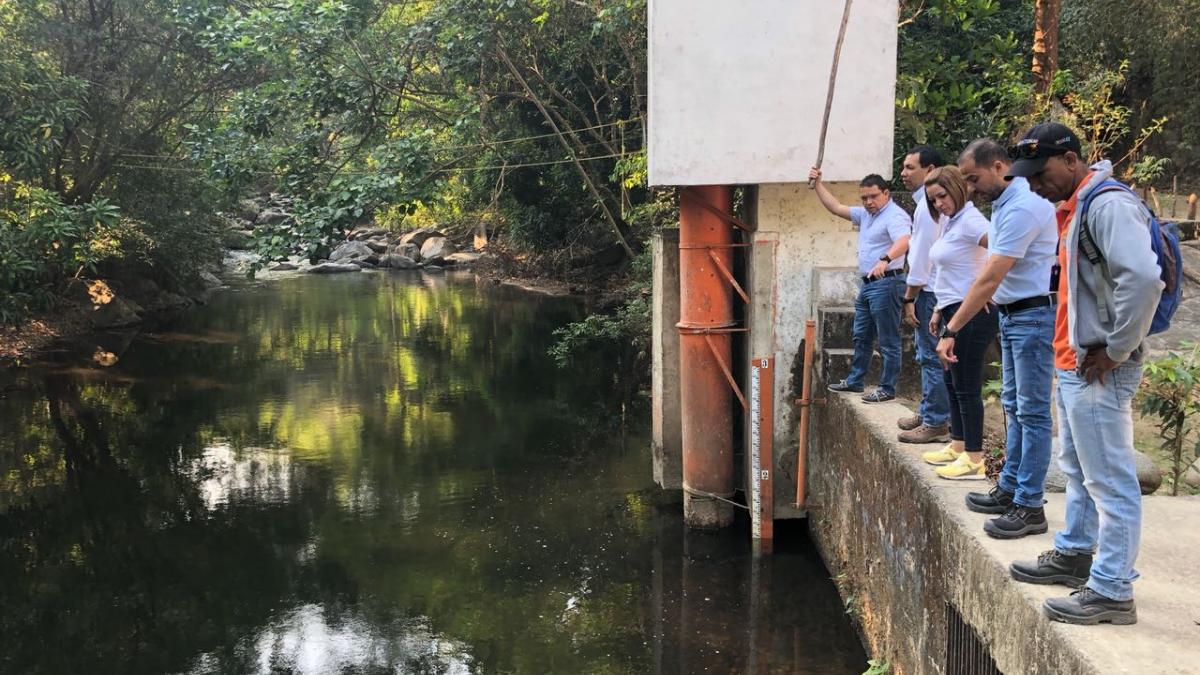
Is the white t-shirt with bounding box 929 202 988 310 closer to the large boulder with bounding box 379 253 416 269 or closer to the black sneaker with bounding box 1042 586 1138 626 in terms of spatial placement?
the black sneaker with bounding box 1042 586 1138 626

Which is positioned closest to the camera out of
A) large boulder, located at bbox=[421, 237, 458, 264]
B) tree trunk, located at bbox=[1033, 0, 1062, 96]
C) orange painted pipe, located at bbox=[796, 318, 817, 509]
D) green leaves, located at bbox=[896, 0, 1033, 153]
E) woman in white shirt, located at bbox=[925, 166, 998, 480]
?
woman in white shirt, located at bbox=[925, 166, 998, 480]

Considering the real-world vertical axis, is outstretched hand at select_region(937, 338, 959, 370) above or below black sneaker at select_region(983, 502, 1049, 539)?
above

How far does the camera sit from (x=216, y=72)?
54.4ft

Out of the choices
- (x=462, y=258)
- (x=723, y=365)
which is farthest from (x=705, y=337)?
(x=462, y=258)

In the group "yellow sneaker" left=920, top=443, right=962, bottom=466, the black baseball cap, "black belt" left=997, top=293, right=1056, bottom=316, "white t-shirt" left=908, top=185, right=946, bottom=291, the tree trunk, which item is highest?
A: the tree trunk

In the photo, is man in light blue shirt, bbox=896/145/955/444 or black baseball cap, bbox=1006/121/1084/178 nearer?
black baseball cap, bbox=1006/121/1084/178

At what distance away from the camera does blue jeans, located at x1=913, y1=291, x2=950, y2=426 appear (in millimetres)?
4664

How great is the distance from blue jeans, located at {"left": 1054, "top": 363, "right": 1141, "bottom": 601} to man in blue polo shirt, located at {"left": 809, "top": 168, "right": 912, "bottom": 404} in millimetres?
2653

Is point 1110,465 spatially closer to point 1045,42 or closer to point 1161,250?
point 1161,250

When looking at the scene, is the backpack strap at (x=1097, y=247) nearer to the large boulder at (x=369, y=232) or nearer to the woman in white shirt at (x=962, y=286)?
the woman in white shirt at (x=962, y=286)

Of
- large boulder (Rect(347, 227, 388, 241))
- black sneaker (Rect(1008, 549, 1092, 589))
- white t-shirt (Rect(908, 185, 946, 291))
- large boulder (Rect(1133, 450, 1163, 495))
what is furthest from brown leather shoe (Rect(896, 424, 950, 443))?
large boulder (Rect(347, 227, 388, 241))

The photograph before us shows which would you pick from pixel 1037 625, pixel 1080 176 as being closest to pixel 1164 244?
pixel 1080 176

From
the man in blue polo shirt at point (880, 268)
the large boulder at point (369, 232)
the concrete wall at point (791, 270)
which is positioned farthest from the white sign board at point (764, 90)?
the large boulder at point (369, 232)

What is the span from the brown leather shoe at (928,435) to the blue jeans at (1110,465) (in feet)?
6.19
